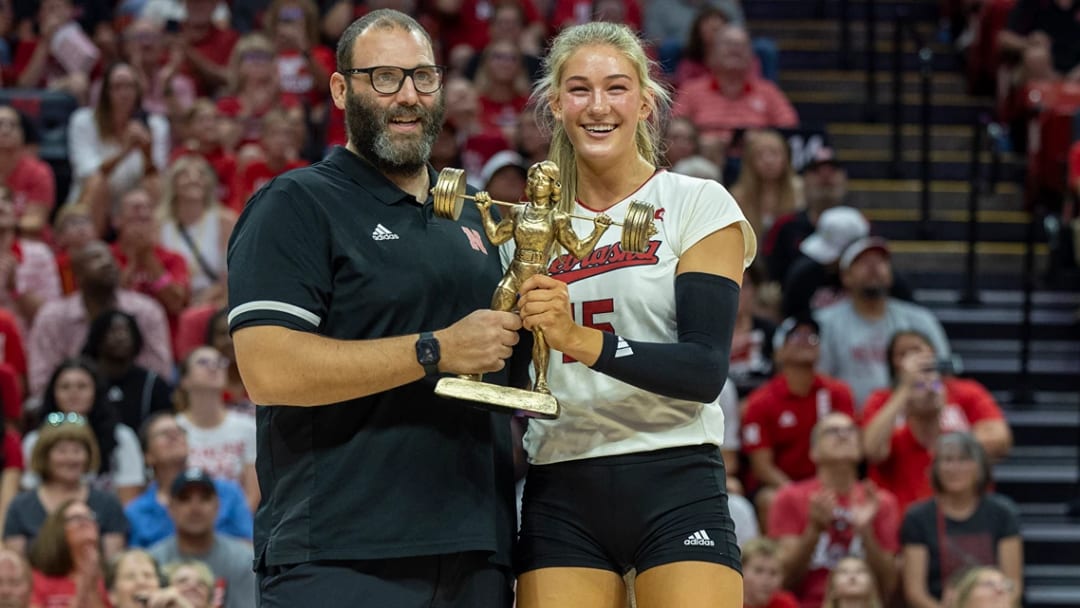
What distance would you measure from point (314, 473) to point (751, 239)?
121cm

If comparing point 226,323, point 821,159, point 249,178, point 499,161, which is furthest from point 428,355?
point 821,159

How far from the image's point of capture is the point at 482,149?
1095 centimetres

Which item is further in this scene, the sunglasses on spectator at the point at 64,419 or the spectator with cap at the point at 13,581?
the sunglasses on spectator at the point at 64,419

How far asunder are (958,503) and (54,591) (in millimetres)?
4343

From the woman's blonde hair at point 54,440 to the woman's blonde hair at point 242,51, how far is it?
12.4 feet

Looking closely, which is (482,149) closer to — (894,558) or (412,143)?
(894,558)

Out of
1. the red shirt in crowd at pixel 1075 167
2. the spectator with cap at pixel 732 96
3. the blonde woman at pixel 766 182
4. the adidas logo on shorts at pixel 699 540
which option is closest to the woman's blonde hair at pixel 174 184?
the blonde woman at pixel 766 182

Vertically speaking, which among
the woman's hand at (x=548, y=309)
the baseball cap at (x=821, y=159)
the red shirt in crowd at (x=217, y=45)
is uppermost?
the red shirt in crowd at (x=217, y=45)

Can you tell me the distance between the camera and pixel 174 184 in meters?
10.2

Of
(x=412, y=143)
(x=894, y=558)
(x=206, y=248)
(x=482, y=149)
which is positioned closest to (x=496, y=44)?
(x=482, y=149)

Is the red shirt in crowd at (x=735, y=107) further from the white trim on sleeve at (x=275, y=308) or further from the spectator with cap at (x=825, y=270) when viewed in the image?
the white trim on sleeve at (x=275, y=308)

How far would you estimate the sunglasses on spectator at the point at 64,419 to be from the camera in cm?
826

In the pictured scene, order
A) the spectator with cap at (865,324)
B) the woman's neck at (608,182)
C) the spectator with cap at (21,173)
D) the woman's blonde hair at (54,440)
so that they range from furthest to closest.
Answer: the spectator with cap at (21,173), the spectator with cap at (865,324), the woman's blonde hair at (54,440), the woman's neck at (608,182)

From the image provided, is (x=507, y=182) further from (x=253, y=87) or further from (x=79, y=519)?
(x=253, y=87)
